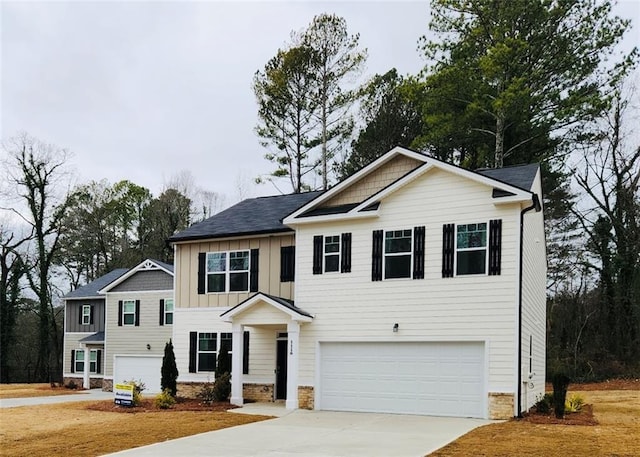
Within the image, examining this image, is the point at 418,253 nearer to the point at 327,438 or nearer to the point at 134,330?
the point at 327,438

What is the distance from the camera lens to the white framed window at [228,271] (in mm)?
20578

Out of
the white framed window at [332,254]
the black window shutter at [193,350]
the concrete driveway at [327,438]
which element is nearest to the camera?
the concrete driveway at [327,438]

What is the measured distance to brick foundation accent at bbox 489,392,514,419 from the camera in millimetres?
15094

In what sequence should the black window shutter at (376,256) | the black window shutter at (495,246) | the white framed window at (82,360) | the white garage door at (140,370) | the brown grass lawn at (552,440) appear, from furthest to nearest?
1. the white framed window at (82,360)
2. the white garage door at (140,370)
3. the black window shutter at (376,256)
4. the black window shutter at (495,246)
5. the brown grass lawn at (552,440)

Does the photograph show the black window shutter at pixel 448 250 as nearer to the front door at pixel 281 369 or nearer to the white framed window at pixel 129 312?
the front door at pixel 281 369

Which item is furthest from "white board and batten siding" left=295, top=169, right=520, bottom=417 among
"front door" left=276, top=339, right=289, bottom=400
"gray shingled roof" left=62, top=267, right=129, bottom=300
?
"gray shingled roof" left=62, top=267, right=129, bottom=300

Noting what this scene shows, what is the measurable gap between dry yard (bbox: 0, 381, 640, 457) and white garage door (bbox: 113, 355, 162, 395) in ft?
27.8

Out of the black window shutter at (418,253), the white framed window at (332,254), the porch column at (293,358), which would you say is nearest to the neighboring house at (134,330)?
the porch column at (293,358)

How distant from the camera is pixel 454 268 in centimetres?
1620

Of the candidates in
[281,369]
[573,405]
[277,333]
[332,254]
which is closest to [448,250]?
[332,254]

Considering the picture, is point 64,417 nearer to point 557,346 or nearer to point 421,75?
point 421,75

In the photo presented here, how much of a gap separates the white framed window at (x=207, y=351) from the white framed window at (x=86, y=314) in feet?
46.5

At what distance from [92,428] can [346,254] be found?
7.72 metres

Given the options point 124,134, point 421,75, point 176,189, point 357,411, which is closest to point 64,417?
point 357,411
